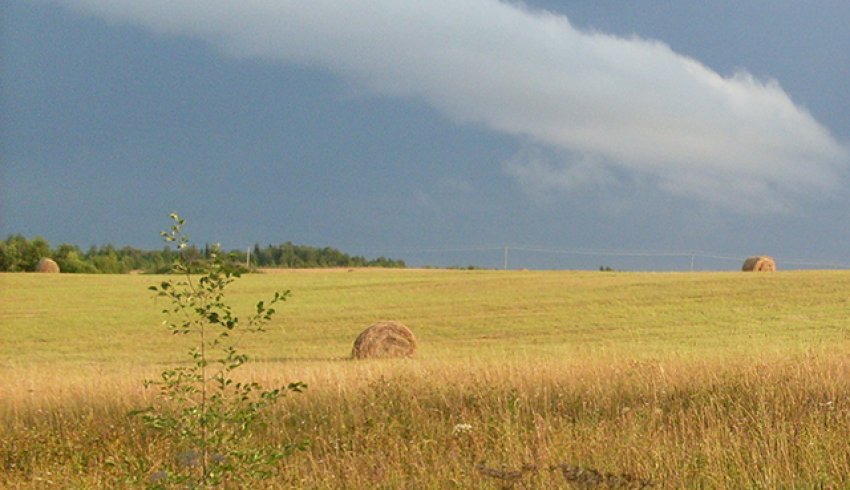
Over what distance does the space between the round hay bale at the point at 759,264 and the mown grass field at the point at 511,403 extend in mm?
17408

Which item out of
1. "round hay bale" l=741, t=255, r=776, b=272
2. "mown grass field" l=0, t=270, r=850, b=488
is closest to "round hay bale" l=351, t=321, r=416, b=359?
"mown grass field" l=0, t=270, r=850, b=488

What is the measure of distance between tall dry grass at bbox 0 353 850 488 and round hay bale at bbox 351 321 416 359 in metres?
6.97

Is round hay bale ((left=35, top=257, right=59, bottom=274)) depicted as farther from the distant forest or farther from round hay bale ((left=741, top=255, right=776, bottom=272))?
round hay bale ((left=741, top=255, right=776, bottom=272))

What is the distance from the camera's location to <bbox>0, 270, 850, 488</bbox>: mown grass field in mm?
8070

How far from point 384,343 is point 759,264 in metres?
32.9

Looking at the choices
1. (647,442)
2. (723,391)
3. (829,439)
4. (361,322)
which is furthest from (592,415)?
(361,322)

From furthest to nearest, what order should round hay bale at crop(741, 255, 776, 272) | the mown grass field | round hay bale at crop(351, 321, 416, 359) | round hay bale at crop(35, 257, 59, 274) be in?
round hay bale at crop(35, 257, 59, 274), round hay bale at crop(741, 255, 776, 272), round hay bale at crop(351, 321, 416, 359), the mown grass field

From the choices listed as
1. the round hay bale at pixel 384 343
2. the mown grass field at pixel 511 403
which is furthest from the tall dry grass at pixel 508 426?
the round hay bale at pixel 384 343

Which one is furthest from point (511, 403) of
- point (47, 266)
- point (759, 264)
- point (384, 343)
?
point (47, 266)

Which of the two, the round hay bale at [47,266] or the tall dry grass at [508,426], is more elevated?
the round hay bale at [47,266]

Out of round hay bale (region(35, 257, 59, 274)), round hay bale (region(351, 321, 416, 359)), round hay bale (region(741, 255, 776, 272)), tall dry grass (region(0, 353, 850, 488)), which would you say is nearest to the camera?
tall dry grass (region(0, 353, 850, 488))

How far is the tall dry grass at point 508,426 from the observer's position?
7.94 metres

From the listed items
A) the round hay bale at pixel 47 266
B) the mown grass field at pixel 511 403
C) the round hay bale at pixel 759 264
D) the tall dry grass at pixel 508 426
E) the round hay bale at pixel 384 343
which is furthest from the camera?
the round hay bale at pixel 47 266

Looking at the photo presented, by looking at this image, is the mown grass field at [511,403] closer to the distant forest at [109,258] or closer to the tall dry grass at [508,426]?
the tall dry grass at [508,426]
